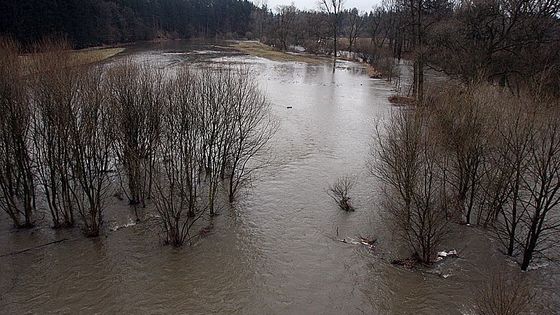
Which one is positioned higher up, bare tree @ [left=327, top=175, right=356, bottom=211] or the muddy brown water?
bare tree @ [left=327, top=175, right=356, bottom=211]

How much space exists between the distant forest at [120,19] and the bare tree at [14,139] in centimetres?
2937

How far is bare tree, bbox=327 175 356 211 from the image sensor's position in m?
17.8

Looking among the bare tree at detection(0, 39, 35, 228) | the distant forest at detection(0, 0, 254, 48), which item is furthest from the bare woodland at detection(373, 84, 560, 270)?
the distant forest at detection(0, 0, 254, 48)

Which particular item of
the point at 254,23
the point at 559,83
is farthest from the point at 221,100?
the point at 254,23

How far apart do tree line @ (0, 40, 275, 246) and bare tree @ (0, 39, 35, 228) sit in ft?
0.12

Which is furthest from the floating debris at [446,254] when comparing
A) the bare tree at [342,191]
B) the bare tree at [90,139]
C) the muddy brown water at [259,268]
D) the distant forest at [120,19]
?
the distant forest at [120,19]

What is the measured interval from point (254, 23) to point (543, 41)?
140m

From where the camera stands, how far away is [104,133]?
51.5ft

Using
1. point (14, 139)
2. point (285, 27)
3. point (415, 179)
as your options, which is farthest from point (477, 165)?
point (285, 27)

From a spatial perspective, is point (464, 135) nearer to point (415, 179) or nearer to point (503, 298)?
point (415, 179)

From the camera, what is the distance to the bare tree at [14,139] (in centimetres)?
1429

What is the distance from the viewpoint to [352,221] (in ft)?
55.1

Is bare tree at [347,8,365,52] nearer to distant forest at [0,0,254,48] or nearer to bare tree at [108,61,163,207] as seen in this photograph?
distant forest at [0,0,254,48]

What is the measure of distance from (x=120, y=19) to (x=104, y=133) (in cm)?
9119
